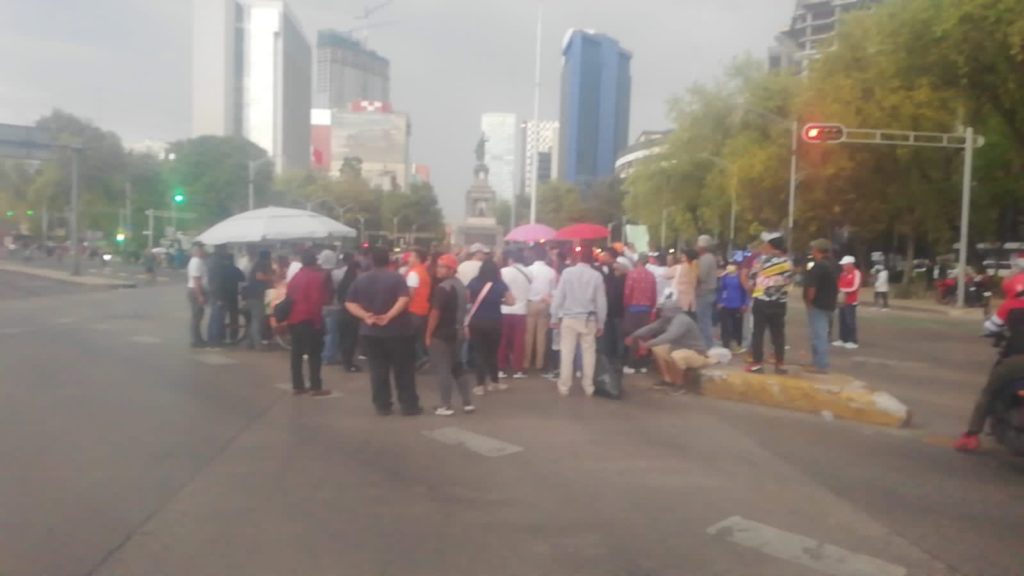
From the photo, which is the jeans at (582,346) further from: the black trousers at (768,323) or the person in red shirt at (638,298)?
the black trousers at (768,323)

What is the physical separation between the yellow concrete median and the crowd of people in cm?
39

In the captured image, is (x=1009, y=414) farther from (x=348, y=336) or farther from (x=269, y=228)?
(x=269, y=228)

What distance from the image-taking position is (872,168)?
1603 inches

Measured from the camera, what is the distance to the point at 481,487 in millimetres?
6926

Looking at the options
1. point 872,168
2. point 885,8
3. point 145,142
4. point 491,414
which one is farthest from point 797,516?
point 145,142

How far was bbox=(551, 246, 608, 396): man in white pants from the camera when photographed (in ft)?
35.9

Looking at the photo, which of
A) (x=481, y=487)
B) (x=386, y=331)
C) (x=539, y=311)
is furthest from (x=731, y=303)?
(x=481, y=487)

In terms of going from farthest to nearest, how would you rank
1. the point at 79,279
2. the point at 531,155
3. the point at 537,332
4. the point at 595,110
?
the point at 595,110, the point at 531,155, the point at 79,279, the point at 537,332

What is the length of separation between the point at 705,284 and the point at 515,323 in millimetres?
3383

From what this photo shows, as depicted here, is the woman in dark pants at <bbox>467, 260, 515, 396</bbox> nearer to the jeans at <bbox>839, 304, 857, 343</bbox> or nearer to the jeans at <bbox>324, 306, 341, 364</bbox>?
the jeans at <bbox>324, 306, 341, 364</bbox>

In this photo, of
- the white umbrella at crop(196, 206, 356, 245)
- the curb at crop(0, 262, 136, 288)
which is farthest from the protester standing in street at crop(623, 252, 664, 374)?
the curb at crop(0, 262, 136, 288)

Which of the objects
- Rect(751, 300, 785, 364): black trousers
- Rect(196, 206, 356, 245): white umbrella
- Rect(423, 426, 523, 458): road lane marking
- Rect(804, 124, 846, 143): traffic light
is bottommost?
Rect(423, 426, 523, 458): road lane marking

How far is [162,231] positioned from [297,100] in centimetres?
7440

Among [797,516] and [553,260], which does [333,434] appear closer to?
[797,516]
